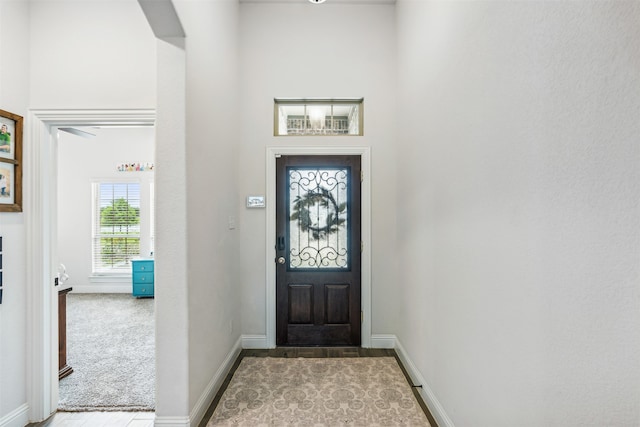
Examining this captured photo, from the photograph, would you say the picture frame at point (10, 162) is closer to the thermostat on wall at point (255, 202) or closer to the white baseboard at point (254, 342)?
the thermostat on wall at point (255, 202)

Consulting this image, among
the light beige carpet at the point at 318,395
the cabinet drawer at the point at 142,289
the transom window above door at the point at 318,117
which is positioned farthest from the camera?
the cabinet drawer at the point at 142,289

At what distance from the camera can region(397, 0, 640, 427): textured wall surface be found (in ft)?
2.58

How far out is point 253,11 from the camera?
3.09 meters

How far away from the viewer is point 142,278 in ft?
17.2

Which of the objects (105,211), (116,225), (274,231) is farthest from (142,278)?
(274,231)

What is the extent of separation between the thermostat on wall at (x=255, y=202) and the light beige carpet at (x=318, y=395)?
155 centimetres

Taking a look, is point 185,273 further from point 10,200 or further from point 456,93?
point 456,93

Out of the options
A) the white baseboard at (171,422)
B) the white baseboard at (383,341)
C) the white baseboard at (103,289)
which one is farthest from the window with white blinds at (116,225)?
the white baseboard at (383,341)

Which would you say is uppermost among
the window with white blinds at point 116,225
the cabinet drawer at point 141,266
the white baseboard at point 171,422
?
the window with white blinds at point 116,225

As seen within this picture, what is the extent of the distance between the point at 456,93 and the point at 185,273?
6.56ft

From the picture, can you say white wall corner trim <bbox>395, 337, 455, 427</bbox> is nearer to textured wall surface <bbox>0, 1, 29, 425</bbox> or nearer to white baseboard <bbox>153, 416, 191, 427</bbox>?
white baseboard <bbox>153, 416, 191, 427</bbox>

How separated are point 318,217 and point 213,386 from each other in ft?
5.89

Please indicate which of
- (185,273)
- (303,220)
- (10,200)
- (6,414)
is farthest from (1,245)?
(303,220)

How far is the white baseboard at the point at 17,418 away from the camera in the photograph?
6.21ft
